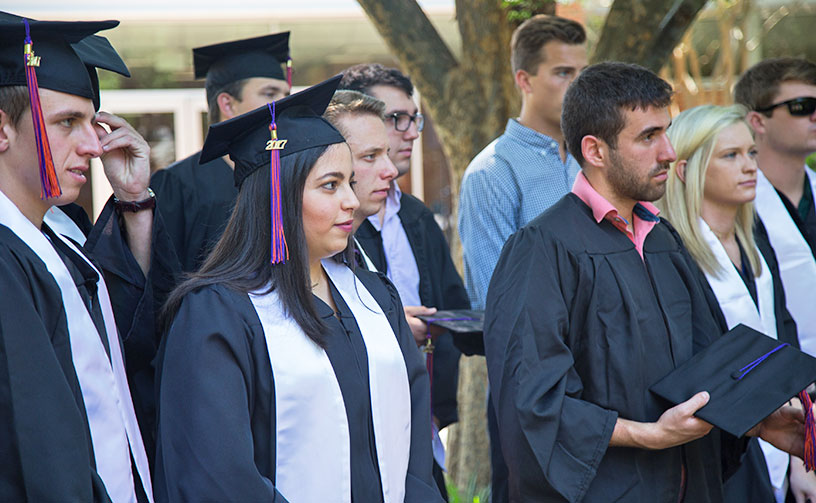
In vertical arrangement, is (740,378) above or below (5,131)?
below

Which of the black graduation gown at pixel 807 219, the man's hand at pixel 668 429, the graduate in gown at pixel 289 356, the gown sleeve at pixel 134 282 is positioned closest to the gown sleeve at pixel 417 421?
the graduate in gown at pixel 289 356

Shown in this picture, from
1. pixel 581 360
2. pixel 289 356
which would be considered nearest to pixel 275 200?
pixel 289 356

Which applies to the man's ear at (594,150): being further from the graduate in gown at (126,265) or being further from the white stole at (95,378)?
the white stole at (95,378)

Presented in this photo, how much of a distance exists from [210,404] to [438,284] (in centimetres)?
→ 199

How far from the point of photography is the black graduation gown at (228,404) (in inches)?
90.3

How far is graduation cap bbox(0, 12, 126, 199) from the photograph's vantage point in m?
2.29

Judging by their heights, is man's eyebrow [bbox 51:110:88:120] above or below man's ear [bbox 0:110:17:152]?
above

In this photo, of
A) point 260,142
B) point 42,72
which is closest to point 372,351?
point 260,142

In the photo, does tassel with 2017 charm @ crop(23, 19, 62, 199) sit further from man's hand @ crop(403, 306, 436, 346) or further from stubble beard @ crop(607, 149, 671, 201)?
stubble beard @ crop(607, 149, 671, 201)

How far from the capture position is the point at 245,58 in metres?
4.38

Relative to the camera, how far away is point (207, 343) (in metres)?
2.36

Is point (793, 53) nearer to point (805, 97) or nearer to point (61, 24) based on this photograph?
point (805, 97)

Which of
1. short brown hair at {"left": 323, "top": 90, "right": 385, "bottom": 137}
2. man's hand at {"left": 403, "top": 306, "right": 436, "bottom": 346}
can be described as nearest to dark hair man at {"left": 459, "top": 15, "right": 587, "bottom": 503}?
man's hand at {"left": 403, "top": 306, "right": 436, "bottom": 346}

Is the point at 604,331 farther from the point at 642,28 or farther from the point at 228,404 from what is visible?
the point at 642,28
